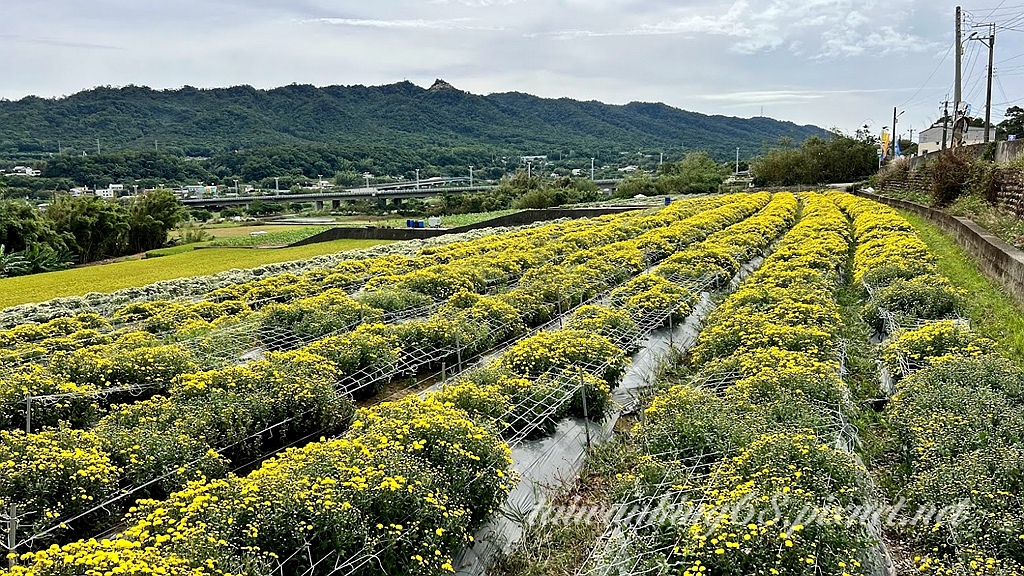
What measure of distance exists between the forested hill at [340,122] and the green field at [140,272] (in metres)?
98.3

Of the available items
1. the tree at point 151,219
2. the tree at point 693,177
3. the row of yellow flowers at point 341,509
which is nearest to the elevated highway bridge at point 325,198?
the tree at point 693,177

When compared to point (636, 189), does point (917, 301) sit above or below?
below

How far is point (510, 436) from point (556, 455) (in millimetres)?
471

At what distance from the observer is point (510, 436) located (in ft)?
21.7

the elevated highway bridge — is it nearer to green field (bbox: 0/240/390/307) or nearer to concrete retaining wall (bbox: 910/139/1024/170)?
green field (bbox: 0/240/390/307)

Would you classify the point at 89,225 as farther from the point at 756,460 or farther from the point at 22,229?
the point at 756,460

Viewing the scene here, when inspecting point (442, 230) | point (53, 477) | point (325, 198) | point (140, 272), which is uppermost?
point (325, 198)

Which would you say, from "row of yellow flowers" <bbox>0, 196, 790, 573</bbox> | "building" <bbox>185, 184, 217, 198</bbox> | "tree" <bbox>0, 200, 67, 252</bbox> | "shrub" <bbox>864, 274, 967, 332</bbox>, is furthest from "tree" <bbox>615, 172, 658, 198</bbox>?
"row of yellow flowers" <bbox>0, 196, 790, 573</bbox>

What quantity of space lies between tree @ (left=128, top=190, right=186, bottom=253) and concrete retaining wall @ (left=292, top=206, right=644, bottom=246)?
32.1ft

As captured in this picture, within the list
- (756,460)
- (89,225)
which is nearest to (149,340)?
(756,460)

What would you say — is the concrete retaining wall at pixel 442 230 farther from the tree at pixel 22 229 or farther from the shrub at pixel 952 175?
the shrub at pixel 952 175

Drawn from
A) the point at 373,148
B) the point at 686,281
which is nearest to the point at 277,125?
the point at 373,148

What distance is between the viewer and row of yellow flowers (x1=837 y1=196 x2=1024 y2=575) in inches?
160

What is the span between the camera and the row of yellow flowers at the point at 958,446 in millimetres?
4066
